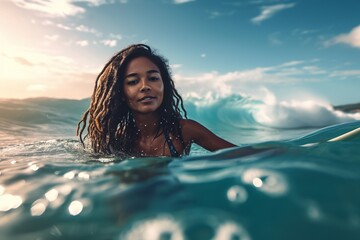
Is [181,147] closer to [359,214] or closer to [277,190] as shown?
[277,190]

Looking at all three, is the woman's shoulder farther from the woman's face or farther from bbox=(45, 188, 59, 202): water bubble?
bbox=(45, 188, 59, 202): water bubble

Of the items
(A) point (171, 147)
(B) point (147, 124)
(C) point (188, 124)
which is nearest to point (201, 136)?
(C) point (188, 124)

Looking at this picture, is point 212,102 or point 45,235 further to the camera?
point 212,102

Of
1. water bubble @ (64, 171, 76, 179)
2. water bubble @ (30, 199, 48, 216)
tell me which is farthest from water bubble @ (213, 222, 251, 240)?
water bubble @ (64, 171, 76, 179)

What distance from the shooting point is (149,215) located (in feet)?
5.41

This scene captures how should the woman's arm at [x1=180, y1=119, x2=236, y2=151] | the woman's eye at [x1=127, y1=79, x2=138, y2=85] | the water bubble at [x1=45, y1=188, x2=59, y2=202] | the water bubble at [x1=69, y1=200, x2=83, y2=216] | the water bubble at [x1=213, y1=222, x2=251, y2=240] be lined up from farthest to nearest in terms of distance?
the woman's eye at [x1=127, y1=79, x2=138, y2=85] < the woman's arm at [x1=180, y1=119, x2=236, y2=151] < the water bubble at [x1=45, y1=188, x2=59, y2=202] < the water bubble at [x1=69, y1=200, x2=83, y2=216] < the water bubble at [x1=213, y1=222, x2=251, y2=240]

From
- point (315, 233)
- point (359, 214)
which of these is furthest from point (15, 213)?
point (359, 214)

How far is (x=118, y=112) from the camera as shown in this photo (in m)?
3.98

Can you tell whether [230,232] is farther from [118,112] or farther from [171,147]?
[118,112]

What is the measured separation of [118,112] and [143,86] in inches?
20.7

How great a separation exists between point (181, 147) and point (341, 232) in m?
2.44

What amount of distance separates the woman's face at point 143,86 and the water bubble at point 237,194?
2.01 m

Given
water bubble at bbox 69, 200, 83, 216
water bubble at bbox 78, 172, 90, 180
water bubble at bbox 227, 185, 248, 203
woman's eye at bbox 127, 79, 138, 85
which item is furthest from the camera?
woman's eye at bbox 127, 79, 138, 85

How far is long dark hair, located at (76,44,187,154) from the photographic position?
3.88 m
